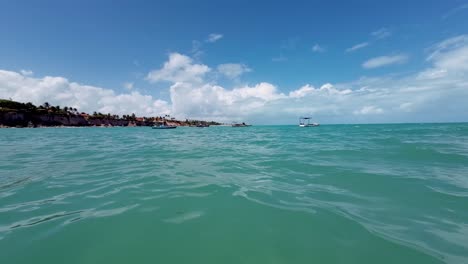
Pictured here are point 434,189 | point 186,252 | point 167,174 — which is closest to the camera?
point 186,252

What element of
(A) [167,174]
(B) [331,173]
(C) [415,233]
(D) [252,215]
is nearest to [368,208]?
(C) [415,233]

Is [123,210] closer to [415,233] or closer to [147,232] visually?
[147,232]

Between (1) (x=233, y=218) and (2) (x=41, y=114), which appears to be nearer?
(1) (x=233, y=218)

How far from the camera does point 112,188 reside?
274 inches

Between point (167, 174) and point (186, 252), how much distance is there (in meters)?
5.90

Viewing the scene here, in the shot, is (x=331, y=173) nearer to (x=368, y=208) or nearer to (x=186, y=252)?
(x=368, y=208)

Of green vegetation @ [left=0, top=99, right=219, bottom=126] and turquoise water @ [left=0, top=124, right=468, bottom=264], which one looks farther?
green vegetation @ [left=0, top=99, right=219, bottom=126]

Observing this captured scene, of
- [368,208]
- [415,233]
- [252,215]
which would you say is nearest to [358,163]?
[368,208]

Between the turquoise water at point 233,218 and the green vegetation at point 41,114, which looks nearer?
the turquoise water at point 233,218

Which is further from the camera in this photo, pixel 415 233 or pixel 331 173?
pixel 331 173

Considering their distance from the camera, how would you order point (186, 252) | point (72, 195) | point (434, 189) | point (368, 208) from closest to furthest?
point (186, 252), point (368, 208), point (72, 195), point (434, 189)

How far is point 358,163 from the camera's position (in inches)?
445

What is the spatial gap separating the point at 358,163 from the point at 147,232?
11.5 metres

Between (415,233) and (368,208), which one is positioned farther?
(368,208)
